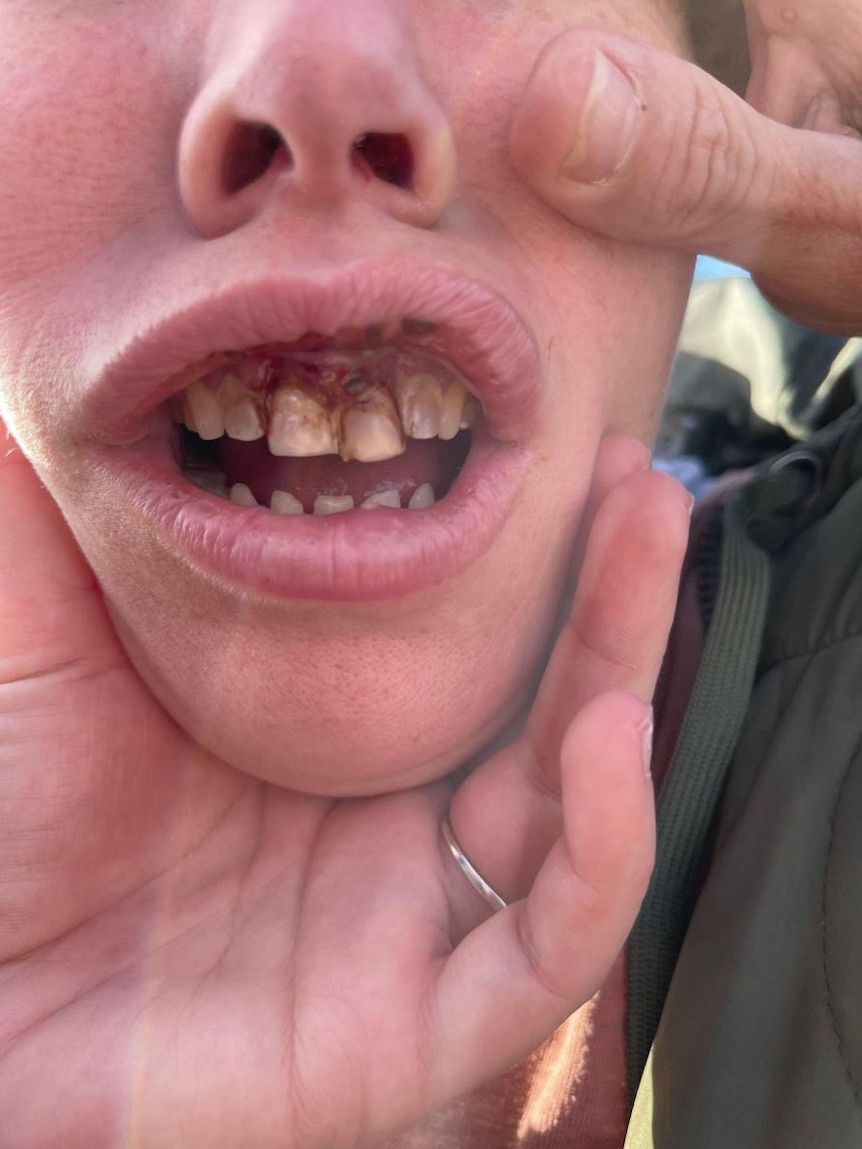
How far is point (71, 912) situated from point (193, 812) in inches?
5.1

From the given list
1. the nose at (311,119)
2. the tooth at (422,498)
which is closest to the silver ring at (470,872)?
the tooth at (422,498)

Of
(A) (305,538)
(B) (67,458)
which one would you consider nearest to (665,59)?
(A) (305,538)

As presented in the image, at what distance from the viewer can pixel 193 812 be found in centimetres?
79

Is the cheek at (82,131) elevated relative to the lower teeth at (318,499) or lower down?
elevated

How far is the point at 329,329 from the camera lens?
55 cm

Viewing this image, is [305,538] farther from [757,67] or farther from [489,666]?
[757,67]

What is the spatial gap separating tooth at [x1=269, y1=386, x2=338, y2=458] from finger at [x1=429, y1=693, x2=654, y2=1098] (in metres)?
0.29

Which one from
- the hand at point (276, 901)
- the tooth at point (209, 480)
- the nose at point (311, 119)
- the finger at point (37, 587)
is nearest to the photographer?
the nose at point (311, 119)

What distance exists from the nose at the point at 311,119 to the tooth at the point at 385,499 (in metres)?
0.21

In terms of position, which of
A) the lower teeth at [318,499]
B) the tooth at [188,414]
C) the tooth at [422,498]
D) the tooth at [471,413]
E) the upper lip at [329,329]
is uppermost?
the upper lip at [329,329]

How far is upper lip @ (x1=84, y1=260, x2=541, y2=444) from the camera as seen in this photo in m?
0.52

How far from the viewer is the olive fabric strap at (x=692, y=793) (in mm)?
737

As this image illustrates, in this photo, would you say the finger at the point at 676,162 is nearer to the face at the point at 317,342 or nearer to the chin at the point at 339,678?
the face at the point at 317,342

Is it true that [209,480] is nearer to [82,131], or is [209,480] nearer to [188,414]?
[188,414]
